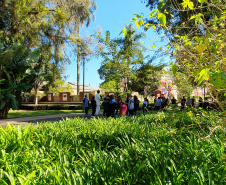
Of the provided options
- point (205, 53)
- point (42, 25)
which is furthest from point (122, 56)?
point (205, 53)

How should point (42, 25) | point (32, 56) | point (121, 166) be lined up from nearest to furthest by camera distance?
point (121, 166) < point (32, 56) < point (42, 25)

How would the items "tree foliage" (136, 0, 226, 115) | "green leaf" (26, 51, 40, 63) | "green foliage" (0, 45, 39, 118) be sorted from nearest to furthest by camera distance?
"tree foliage" (136, 0, 226, 115) → "green foliage" (0, 45, 39, 118) → "green leaf" (26, 51, 40, 63)

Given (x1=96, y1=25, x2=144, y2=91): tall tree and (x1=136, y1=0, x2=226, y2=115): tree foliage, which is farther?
(x1=96, y1=25, x2=144, y2=91): tall tree

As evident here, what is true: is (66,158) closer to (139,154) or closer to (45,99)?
(139,154)

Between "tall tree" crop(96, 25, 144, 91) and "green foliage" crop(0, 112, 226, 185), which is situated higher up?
"tall tree" crop(96, 25, 144, 91)

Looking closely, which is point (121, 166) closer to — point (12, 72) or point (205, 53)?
point (205, 53)

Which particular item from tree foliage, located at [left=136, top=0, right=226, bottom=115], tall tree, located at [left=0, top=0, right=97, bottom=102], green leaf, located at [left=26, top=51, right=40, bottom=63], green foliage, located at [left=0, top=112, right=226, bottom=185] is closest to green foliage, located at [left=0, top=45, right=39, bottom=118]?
green leaf, located at [left=26, top=51, right=40, bottom=63]

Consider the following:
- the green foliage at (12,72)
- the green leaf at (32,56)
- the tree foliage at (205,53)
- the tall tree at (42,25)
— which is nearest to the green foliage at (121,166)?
the tree foliage at (205,53)

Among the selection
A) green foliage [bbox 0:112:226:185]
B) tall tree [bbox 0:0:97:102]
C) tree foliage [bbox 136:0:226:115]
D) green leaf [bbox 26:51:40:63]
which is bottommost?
green foliage [bbox 0:112:226:185]

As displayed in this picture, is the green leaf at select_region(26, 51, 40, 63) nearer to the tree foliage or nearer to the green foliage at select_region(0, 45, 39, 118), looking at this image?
the green foliage at select_region(0, 45, 39, 118)

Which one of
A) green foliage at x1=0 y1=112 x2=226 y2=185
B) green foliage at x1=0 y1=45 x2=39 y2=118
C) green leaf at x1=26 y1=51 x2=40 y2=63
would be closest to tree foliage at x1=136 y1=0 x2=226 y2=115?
green foliage at x1=0 y1=112 x2=226 y2=185

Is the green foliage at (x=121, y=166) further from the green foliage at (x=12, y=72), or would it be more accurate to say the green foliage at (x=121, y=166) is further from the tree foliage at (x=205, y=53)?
the green foliage at (x=12, y=72)

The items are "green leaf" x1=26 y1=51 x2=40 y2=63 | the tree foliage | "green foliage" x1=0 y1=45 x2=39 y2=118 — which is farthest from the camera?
"green leaf" x1=26 y1=51 x2=40 y2=63

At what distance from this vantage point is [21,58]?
13.4m
